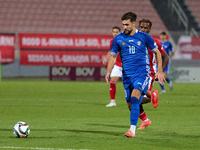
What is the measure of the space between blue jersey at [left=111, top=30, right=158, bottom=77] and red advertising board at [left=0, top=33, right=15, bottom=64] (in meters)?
19.4

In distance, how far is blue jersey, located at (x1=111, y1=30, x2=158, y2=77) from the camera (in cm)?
694

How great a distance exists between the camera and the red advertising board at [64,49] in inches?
1021

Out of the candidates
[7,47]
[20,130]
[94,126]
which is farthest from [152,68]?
[7,47]

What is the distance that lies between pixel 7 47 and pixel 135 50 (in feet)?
64.3

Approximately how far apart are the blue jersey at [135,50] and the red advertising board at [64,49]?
745 inches

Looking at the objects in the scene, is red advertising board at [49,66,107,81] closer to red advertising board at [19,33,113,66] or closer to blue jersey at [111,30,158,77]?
red advertising board at [19,33,113,66]

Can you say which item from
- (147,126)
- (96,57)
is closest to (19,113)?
(147,126)

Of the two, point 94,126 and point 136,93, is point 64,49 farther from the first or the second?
point 136,93

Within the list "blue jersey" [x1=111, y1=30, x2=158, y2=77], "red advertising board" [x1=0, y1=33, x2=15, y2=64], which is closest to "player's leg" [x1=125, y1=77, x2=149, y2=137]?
"blue jersey" [x1=111, y1=30, x2=158, y2=77]

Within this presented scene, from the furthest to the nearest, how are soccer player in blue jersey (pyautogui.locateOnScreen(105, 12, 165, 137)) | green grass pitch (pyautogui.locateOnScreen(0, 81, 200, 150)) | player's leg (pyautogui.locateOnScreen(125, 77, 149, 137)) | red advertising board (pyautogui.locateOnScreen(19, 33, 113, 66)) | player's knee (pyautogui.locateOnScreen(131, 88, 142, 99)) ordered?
red advertising board (pyautogui.locateOnScreen(19, 33, 113, 66)), soccer player in blue jersey (pyautogui.locateOnScreen(105, 12, 165, 137)), player's knee (pyautogui.locateOnScreen(131, 88, 142, 99)), player's leg (pyautogui.locateOnScreen(125, 77, 149, 137)), green grass pitch (pyautogui.locateOnScreen(0, 81, 200, 150))

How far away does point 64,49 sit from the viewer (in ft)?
86.1

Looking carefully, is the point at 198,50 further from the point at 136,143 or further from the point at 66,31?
the point at 136,143

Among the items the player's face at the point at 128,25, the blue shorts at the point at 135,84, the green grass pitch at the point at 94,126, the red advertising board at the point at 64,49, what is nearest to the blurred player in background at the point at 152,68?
the green grass pitch at the point at 94,126

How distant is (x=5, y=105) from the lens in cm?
1184
